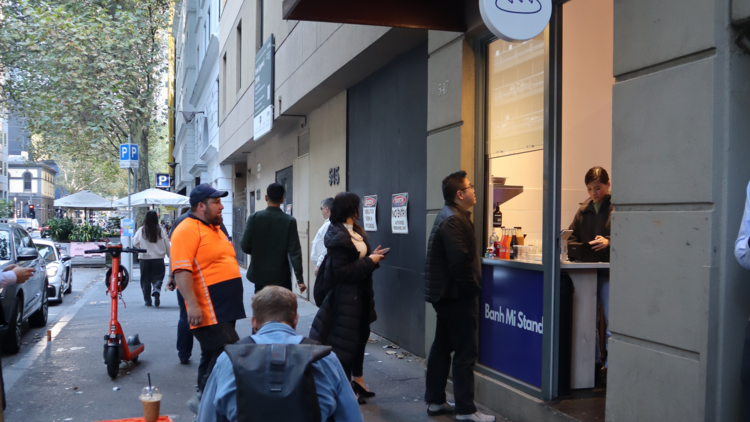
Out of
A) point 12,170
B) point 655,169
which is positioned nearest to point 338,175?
point 655,169

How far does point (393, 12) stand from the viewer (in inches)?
239

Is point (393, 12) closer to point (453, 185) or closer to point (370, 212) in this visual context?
point (453, 185)

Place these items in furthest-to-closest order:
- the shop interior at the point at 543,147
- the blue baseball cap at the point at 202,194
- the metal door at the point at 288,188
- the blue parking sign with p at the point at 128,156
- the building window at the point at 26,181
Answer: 1. the building window at the point at 26,181
2. the blue parking sign with p at the point at 128,156
3. the metal door at the point at 288,188
4. the shop interior at the point at 543,147
5. the blue baseball cap at the point at 202,194

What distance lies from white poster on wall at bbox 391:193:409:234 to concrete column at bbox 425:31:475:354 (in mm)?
1326

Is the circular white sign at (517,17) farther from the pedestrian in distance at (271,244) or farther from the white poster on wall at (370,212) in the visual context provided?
the white poster on wall at (370,212)

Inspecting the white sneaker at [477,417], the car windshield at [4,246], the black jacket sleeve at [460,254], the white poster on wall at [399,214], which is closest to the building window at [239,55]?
the car windshield at [4,246]

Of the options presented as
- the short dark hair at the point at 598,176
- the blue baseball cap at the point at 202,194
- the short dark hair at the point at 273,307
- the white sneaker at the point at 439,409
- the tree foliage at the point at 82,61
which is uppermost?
the tree foliage at the point at 82,61

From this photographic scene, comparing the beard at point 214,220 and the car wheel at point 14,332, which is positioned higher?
the beard at point 214,220

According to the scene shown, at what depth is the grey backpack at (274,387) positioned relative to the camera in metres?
2.24

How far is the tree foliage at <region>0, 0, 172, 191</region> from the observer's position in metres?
23.5

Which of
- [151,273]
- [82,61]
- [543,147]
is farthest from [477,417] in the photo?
[82,61]

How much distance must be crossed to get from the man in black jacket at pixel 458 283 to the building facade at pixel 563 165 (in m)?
0.51

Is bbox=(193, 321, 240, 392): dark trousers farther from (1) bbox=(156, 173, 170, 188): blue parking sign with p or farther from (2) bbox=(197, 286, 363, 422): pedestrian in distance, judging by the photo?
(1) bbox=(156, 173, 170, 188): blue parking sign with p

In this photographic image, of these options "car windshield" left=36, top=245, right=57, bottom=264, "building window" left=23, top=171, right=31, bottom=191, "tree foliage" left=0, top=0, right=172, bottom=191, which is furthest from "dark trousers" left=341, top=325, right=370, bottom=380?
"building window" left=23, top=171, right=31, bottom=191
